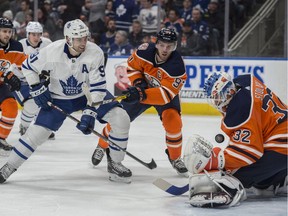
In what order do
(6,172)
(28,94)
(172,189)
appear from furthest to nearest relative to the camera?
(28,94) < (6,172) < (172,189)

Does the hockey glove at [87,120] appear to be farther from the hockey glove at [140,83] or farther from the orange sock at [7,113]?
the orange sock at [7,113]

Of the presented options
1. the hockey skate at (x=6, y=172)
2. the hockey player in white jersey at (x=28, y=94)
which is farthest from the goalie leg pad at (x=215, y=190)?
the hockey player in white jersey at (x=28, y=94)

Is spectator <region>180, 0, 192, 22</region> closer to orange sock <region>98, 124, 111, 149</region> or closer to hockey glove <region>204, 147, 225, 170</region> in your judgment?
orange sock <region>98, 124, 111, 149</region>

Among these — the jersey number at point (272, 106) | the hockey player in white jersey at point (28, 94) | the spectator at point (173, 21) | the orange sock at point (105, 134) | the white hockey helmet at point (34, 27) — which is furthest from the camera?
the spectator at point (173, 21)

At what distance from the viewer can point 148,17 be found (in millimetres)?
8820

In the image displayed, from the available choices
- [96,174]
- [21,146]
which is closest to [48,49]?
[21,146]

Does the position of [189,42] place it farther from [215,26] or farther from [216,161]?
[216,161]

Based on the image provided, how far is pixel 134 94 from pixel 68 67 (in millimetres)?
439

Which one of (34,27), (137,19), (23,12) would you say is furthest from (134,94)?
(23,12)

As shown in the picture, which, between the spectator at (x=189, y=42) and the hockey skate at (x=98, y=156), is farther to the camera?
the spectator at (x=189, y=42)

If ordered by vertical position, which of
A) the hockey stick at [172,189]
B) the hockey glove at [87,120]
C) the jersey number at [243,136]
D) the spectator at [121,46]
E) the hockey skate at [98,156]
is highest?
the jersey number at [243,136]

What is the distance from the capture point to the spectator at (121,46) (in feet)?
29.1

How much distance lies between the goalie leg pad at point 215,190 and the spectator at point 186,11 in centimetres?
515

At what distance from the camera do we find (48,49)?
4.36 meters
